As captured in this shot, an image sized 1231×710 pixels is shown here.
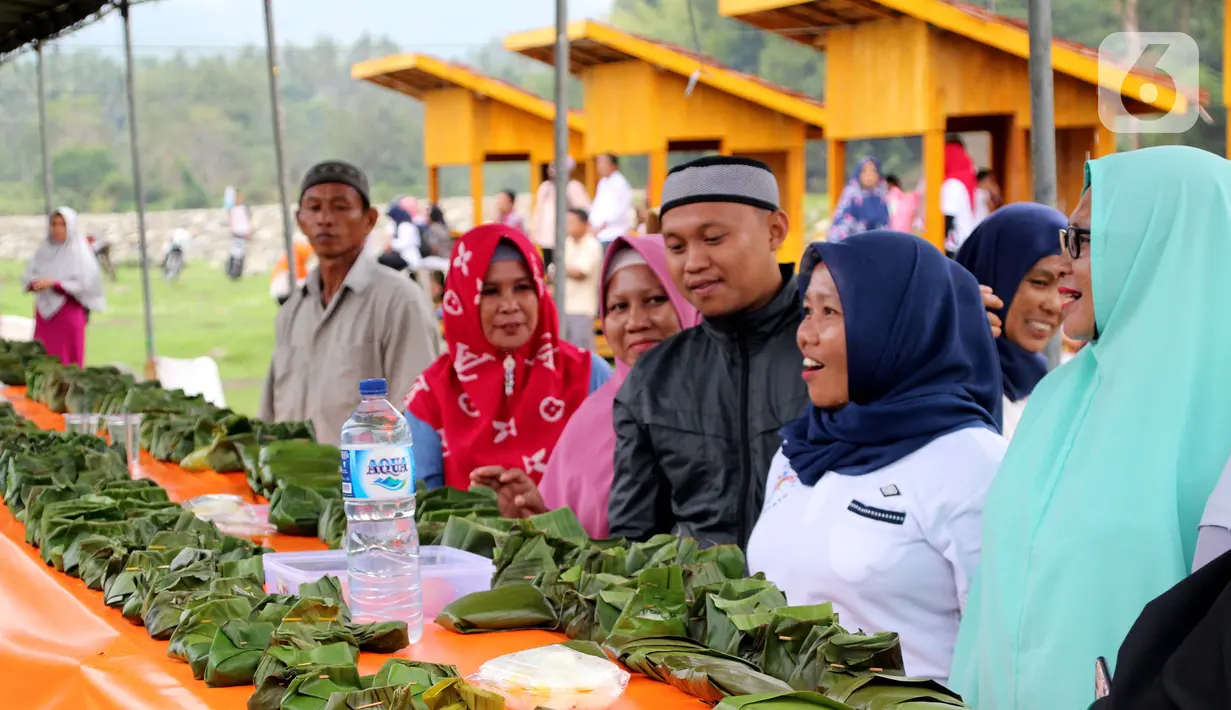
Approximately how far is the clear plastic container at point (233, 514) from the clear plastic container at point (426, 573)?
2.18 ft

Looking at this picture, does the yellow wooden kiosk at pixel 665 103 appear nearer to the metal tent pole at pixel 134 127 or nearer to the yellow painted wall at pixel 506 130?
the yellow painted wall at pixel 506 130

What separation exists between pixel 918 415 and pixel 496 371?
1.48m

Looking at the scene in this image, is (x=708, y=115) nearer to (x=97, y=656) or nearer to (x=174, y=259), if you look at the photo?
(x=97, y=656)

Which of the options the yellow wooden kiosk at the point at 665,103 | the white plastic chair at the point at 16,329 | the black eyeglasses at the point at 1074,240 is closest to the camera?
the black eyeglasses at the point at 1074,240

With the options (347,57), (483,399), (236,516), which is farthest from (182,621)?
(347,57)

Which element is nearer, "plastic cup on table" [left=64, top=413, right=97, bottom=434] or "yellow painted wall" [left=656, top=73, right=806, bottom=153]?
"plastic cup on table" [left=64, top=413, right=97, bottom=434]

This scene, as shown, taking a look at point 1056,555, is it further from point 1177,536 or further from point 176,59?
point 176,59

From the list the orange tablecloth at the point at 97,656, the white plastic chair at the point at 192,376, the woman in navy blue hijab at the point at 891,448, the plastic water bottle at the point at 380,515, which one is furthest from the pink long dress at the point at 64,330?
the woman in navy blue hijab at the point at 891,448

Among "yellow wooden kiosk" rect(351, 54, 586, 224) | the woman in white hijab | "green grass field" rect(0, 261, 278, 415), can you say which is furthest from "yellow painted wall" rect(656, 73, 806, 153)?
the woman in white hijab

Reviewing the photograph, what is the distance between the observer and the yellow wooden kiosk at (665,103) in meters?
13.4

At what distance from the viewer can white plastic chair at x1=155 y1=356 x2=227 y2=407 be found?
23.4 ft

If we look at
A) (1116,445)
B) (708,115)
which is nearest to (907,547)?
→ (1116,445)

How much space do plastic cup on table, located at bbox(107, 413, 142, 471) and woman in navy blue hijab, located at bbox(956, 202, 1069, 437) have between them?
2379mm

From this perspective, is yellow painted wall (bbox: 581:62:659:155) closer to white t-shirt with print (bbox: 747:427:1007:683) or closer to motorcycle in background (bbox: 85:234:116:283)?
motorcycle in background (bbox: 85:234:116:283)
